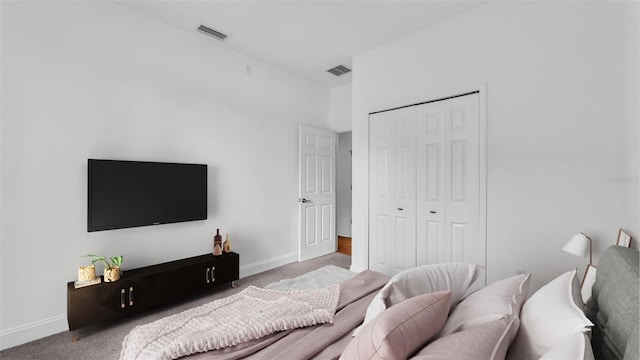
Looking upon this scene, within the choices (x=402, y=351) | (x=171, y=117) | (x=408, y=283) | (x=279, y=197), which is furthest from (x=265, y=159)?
(x=402, y=351)

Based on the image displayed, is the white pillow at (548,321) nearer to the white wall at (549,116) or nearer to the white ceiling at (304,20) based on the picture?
the white wall at (549,116)

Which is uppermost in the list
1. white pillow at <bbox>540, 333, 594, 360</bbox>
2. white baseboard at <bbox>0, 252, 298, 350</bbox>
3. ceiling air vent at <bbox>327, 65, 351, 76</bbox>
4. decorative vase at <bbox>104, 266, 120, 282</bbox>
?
ceiling air vent at <bbox>327, 65, 351, 76</bbox>

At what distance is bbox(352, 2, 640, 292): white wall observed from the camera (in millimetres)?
2088

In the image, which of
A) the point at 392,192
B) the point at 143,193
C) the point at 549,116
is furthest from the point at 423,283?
the point at 143,193

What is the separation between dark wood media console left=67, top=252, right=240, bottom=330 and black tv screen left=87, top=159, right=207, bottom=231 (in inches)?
19.4

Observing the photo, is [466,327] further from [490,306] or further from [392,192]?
[392,192]

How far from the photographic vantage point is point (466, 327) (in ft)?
3.55

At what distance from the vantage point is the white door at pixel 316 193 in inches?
176

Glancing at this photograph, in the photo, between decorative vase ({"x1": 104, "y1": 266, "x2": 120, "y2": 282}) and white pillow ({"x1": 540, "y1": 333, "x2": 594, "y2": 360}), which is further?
decorative vase ({"x1": 104, "y1": 266, "x2": 120, "y2": 282})

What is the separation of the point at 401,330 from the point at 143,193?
9.29 ft

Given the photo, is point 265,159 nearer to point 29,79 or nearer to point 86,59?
point 86,59

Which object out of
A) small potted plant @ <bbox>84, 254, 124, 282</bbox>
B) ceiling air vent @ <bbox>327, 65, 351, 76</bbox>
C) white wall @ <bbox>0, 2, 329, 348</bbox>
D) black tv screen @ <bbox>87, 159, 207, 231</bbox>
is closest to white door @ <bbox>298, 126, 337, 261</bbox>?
white wall @ <bbox>0, 2, 329, 348</bbox>

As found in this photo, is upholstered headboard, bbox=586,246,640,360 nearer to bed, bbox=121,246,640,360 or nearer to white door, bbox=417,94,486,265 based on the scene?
bed, bbox=121,246,640,360

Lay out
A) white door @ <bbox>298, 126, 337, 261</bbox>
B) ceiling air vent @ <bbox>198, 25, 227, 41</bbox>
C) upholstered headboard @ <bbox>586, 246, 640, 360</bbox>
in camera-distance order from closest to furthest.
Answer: upholstered headboard @ <bbox>586, 246, 640, 360</bbox>, ceiling air vent @ <bbox>198, 25, 227, 41</bbox>, white door @ <bbox>298, 126, 337, 261</bbox>
